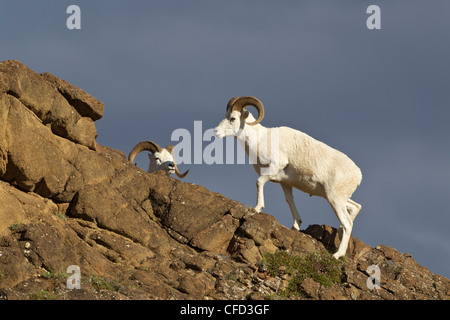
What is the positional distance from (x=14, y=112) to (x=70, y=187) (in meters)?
2.36

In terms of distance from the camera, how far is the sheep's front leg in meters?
18.4

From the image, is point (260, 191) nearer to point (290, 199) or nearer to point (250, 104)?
point (290, 199)

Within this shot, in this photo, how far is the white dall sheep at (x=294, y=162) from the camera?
733 inches

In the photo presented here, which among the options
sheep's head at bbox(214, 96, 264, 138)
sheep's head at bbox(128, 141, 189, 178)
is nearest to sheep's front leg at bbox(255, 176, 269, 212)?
sheep's head at bbox(214, 96, 264, 138)

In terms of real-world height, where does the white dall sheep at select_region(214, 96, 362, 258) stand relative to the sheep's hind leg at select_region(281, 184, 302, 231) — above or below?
above

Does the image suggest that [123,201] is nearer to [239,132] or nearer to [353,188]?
[239,132]

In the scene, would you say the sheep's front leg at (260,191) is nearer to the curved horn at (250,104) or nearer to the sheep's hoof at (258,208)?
the sheep's hoof at (258,208)

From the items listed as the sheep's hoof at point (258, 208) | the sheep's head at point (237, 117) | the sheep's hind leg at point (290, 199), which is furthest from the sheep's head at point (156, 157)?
the sheep's hoof at point (258, 208)

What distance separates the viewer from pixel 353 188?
61.8 ft

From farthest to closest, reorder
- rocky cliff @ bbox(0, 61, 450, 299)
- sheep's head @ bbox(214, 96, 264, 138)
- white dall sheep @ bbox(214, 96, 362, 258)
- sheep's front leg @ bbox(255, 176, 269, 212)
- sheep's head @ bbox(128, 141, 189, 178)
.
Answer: sheep's head @ bbox(128, 141, 189, 178) < sheep's head @ bbox(214, 96, 264, 138) < white dall sheep @ bbox(214, 96, 362, 258) < sheep's front leg @ bbox(255, 176, 269, 212) < rocky cliff @ bbox(0, 61, 450, 299)

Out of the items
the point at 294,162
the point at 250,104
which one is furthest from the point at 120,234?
the point at 250,104

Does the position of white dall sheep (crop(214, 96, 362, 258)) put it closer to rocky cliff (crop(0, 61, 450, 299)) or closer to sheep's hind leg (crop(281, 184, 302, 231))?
sheep's hind leg (crop(281, 184, 302, 231))

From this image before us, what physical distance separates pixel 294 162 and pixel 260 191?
144 cm

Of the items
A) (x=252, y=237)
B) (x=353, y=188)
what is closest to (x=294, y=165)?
(x=353, y=188)
